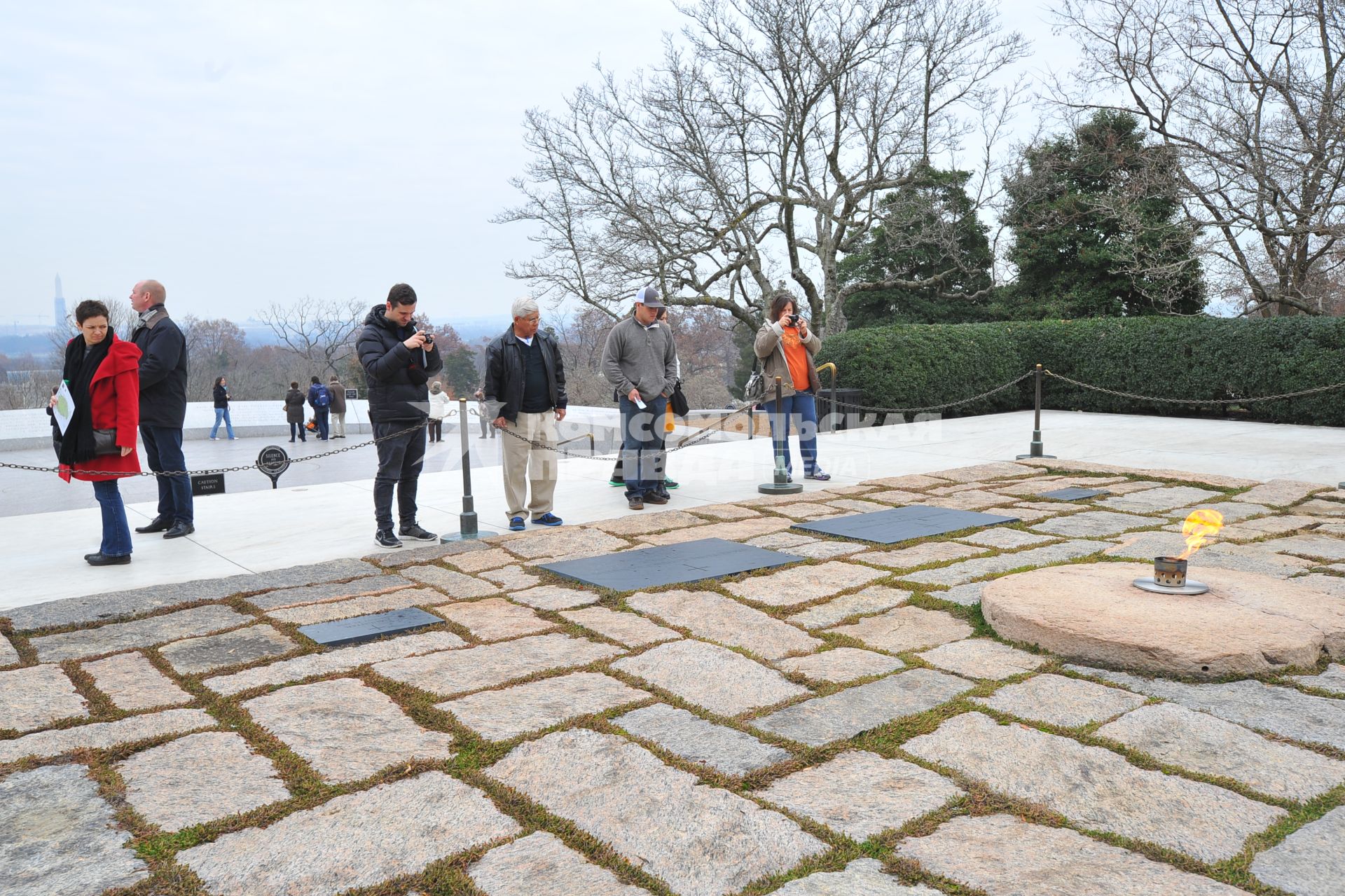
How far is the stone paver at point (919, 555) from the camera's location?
493 centimetres

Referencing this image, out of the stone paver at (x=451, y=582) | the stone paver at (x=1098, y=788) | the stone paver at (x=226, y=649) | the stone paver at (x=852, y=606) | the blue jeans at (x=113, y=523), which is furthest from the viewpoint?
the blue jeans at (x=113, y=523)

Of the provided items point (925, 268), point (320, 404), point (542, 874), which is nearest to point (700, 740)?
point (542, 874)

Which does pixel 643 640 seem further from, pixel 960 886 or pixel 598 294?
pixel 598 294

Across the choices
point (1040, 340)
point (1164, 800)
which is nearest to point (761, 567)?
point (1164, 800)

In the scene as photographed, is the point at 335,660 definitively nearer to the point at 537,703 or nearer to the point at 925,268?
the point at 537,703

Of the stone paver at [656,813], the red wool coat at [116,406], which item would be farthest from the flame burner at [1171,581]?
the red wool coat at [116,406]

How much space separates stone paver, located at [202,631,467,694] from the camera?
327 cm

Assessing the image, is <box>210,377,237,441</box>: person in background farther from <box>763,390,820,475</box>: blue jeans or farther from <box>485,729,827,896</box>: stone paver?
<box>485,729,827,896</box>: stone paver

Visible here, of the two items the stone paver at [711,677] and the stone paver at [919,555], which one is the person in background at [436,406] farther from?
the stone paver at [711,677]

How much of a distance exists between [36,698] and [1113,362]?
14.2 m

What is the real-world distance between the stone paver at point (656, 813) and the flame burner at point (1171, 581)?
2349 millimetres

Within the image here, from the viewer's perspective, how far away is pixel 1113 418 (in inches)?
515

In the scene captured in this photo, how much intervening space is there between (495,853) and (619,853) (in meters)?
0.28

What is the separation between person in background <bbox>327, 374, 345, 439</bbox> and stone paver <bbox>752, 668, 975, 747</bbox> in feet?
59.1
